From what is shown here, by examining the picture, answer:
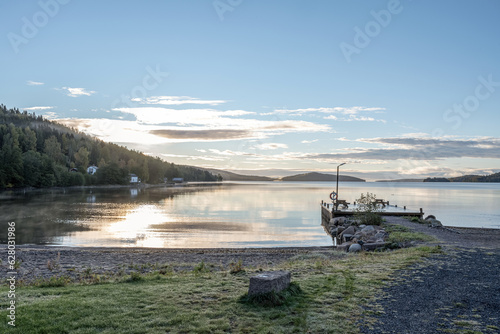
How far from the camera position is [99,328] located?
6820 mm

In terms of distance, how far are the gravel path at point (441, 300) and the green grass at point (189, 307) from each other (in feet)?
1.51

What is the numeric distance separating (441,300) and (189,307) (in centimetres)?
580

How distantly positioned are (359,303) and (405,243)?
44.8 ft

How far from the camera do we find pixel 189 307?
26.3ft

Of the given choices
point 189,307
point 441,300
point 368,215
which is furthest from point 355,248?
point 189,307

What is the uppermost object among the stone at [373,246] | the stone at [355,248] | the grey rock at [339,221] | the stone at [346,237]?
the stone at [373,246]

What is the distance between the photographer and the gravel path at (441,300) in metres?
7.17

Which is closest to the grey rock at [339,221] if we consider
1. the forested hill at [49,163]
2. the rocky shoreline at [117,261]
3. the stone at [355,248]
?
the rocky shoreline at [117,261]

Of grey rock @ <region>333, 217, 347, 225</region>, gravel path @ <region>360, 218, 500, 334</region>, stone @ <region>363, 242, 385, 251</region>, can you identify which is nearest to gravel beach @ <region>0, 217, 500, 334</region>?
gravel path @ <region>360, 218, 500, 334</region>

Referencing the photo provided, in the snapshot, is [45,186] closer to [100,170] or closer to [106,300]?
[100,170]

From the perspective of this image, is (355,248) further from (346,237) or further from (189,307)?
(189,307)

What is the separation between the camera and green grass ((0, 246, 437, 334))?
690 cm

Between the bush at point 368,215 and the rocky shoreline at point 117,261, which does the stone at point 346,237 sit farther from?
the rocky shoreline at point 117,261

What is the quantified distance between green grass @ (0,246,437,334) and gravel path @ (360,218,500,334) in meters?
0.46
